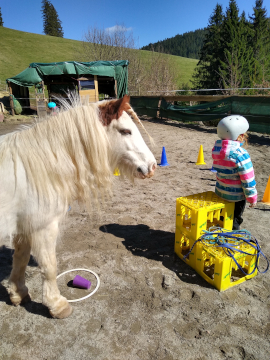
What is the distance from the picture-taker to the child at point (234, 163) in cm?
231

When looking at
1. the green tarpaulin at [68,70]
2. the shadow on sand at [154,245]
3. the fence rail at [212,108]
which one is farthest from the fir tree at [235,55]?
the shadow on sand at [154,245]

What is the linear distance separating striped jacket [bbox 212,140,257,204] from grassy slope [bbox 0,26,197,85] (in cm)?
3289

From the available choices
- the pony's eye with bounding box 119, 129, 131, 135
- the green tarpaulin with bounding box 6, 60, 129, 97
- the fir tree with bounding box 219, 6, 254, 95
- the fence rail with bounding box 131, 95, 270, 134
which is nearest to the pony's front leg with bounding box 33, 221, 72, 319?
the pony's eye with bounding box 119, 129, 131, 135

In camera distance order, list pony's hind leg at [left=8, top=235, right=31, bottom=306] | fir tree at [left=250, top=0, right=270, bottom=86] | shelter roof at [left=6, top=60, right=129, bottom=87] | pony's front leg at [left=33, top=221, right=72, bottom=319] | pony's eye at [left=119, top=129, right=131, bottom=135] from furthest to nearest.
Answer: fir tree at [left=250, top=0, right=270, bottom=86], shelter roof at [left=6, top=60, right=129, bottom=87], pony's hind leg at [left=8, top=235, right=31, bottom=306], pony's eye at [left=119, top=129, right=131, bottom=135], pony's front leg at [left=33, top=221, right=72, bottom=319]

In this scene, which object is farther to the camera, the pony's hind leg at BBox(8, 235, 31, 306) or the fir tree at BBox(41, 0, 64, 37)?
the fir tree at BBox(41, 0, 64, 37)

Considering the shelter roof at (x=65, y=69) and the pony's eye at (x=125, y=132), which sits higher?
the shelter roof at (x=65, y=69)

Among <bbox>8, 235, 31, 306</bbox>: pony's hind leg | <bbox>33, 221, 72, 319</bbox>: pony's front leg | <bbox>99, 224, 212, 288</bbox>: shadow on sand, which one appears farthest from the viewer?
<bbox>99, 224, 212, 288</bbox>: shadow on sand

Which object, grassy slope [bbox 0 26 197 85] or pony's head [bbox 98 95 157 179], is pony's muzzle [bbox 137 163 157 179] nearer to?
pony's head [bbox 98 95 157 179]

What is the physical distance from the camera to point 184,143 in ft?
28.8

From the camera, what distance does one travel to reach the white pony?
62.4 inches

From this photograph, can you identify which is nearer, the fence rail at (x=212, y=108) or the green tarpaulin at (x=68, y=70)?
the fence rail at (x=212, y=108)

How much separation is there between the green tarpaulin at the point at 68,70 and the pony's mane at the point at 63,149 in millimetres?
15010

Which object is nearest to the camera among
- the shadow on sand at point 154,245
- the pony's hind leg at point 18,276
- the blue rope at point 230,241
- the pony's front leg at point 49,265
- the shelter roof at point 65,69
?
the pony's front leg at point 49,265

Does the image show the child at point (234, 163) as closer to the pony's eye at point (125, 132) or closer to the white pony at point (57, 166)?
the white pony at point (57, 166)
